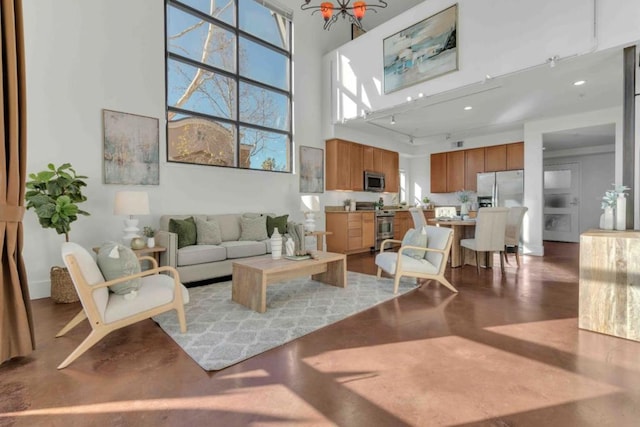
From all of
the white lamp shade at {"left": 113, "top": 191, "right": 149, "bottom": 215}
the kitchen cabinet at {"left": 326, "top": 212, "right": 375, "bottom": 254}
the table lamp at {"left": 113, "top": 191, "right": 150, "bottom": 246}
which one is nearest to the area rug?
the table lamp at {"left": 113, "top": 191, "right": 150, "bottom": 246}

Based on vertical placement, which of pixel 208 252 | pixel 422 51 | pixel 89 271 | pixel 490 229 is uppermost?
pixel 422 51

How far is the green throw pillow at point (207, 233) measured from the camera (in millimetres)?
4340

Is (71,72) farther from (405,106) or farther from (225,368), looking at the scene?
(405,106)

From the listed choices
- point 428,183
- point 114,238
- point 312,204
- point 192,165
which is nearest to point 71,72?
point 192,165

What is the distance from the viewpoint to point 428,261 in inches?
149

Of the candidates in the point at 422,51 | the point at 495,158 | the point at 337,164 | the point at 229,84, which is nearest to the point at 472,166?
the point at 495,158

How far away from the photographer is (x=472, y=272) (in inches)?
187

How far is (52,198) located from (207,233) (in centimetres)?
174

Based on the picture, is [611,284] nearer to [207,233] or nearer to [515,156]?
[207,233]

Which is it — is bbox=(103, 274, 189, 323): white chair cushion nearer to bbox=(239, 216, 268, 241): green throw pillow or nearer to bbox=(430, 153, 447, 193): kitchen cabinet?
bbox=(239, 216, 268, 241): green throw pillow

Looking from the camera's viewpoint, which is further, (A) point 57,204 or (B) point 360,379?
(A) point 57,204

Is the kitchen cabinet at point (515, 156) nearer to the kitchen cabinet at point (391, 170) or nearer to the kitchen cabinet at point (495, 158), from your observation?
the kitchen cabinet at point (495, 158)

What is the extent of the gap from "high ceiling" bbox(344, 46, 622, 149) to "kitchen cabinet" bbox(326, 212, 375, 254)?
2050 mm

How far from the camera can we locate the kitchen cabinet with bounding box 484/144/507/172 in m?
7.28
